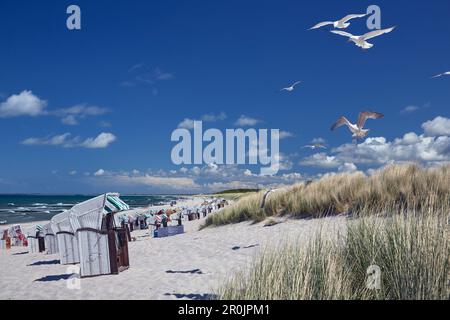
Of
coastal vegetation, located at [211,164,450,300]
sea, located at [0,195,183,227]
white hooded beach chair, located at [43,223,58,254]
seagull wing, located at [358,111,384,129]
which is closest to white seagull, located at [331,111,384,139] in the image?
seagull wing, located at [358,111,384,129]

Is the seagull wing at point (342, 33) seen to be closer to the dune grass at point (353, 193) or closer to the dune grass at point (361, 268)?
the dune grass at point (353, 193)

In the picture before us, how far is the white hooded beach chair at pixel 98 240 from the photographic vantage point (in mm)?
8469

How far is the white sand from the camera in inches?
253

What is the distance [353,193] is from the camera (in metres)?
12.9

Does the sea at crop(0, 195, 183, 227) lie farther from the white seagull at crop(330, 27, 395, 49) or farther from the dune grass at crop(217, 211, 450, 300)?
the dune grass at crop(217, 211, 450, 300)

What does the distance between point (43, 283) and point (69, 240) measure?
2.29m

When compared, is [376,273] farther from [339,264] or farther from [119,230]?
[119,230]

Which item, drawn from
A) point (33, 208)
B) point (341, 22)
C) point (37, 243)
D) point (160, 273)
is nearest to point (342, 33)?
point (341, 22)

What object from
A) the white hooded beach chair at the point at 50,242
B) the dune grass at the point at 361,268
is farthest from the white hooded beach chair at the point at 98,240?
the white hooded beach chair at the point at 50,242

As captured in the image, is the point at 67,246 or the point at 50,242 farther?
the point at 50,242

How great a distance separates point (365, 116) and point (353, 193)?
2.40 meters

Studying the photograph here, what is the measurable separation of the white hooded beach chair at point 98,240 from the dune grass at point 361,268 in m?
4.52

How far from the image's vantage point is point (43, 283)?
26.8ft

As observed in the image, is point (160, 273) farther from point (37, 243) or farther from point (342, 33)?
point (37, 243)
